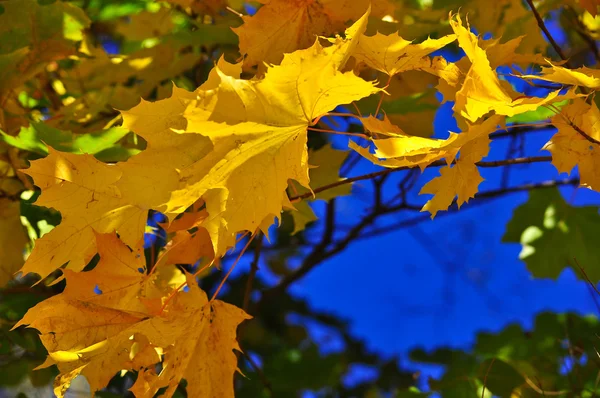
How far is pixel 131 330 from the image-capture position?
0.75 m

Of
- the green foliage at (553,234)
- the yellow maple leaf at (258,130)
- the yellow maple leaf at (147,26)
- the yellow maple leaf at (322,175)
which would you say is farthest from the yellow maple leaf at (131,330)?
the green foliage at (553,234)

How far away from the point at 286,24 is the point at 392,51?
7.1 inches

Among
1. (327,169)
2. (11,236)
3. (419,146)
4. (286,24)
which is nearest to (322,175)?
(327,169)

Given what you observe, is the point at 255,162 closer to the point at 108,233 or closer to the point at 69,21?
the point at 108,233

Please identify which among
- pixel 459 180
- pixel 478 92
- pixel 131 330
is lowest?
pixel 131 330

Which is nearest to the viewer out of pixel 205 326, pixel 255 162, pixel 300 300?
pixel 255 162

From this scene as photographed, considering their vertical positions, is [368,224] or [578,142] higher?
[578,142]

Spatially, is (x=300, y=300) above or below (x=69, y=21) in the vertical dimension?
below

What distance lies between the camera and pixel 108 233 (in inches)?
31.5

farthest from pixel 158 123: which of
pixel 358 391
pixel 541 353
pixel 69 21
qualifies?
pixel 358 391

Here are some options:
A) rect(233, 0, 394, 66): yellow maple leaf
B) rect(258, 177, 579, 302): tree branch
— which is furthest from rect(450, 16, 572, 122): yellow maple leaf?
rect(258, 177, 579, 302): tree branch

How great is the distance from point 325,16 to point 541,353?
1.03m

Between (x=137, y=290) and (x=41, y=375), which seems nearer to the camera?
(x=137, y=290)

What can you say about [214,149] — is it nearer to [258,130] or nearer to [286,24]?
[258,130]
